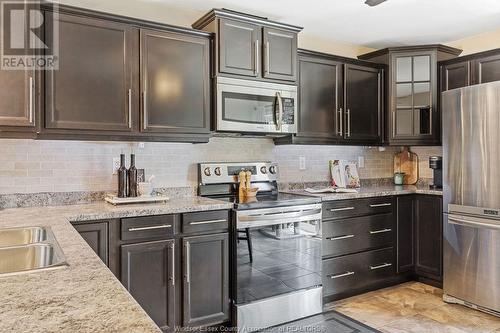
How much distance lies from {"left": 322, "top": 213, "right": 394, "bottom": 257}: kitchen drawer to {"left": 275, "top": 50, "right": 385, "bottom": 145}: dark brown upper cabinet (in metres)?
0.76

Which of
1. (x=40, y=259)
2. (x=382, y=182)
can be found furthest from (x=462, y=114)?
(x=40, y=259)

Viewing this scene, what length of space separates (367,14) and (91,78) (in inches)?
90.8

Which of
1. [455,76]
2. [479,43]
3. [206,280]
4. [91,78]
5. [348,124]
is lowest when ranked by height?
[206,280]

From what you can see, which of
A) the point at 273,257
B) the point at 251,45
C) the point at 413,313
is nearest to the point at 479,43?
the point at 251,45

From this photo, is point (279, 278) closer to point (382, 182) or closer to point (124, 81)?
point (124, 81)

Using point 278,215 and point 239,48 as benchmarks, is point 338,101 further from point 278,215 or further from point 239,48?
point 278,215

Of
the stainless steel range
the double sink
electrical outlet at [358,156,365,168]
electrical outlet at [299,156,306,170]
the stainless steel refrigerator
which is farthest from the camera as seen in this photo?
electrical outlet at [358,156,365,168]

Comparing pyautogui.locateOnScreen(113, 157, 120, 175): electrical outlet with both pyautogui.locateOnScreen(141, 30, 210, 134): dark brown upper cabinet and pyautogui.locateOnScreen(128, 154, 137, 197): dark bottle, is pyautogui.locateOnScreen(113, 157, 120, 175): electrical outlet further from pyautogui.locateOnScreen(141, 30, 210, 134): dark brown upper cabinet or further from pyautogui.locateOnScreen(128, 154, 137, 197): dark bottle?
pyautogui.locateOnScreen(141, 30, 210, 134): dark brown upper cabinet

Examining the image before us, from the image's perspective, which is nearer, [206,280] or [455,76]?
[206,280]

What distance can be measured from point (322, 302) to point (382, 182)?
1.81 metres

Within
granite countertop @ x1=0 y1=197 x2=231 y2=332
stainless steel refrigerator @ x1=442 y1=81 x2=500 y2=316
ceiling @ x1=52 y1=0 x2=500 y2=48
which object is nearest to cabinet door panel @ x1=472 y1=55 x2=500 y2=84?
ceiling @ x1=52 y1=0 x2=500 y2=48

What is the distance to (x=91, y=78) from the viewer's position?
247cm

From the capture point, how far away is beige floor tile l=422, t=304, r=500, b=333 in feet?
8.91

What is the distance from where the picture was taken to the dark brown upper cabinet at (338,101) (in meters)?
3.39
